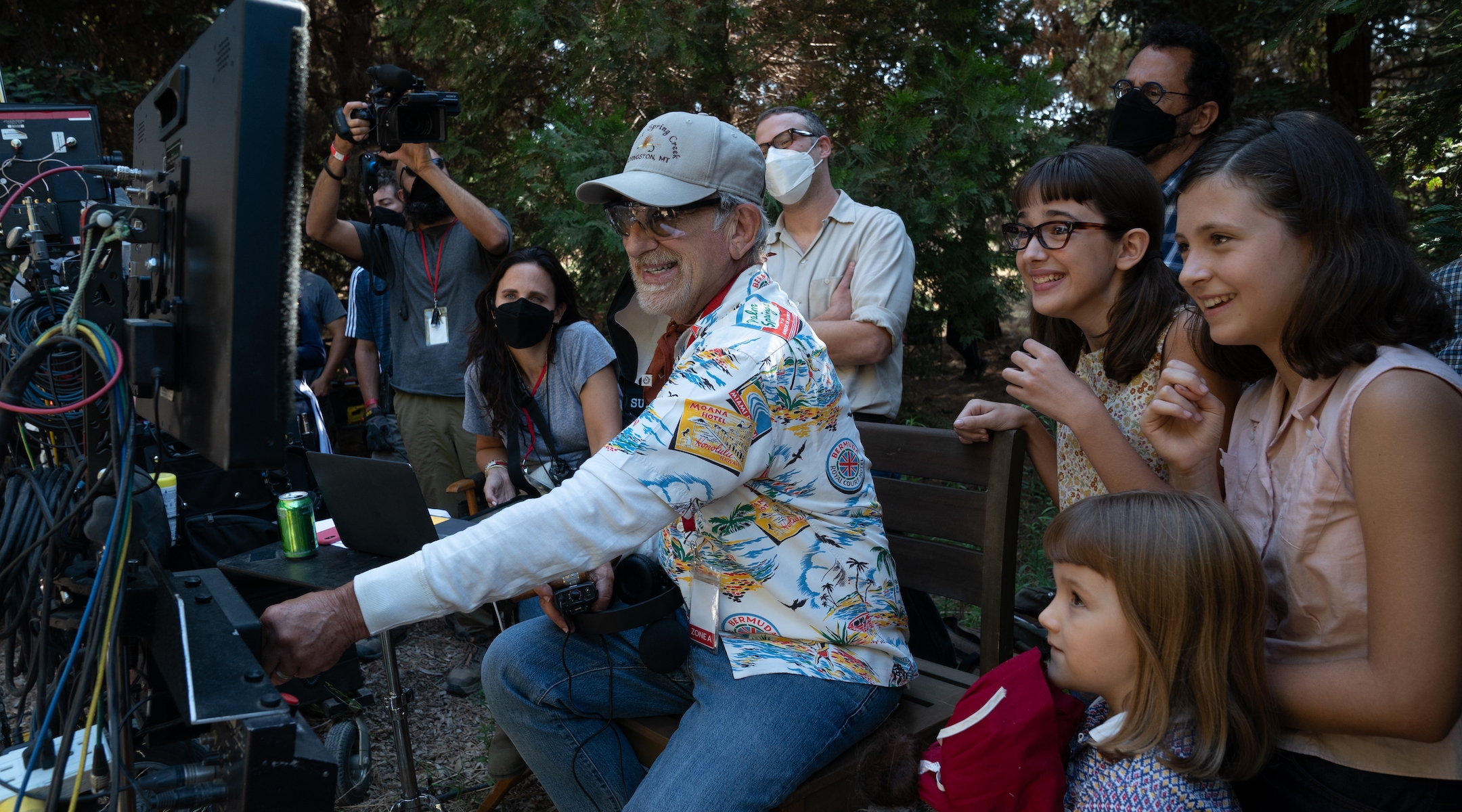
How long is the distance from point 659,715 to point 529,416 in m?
1.56

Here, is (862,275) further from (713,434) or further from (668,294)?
(713,434)

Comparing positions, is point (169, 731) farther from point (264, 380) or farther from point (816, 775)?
point (816, 775)

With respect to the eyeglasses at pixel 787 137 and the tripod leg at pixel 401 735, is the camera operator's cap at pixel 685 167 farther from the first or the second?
the eyeglasses at pixel 787 137

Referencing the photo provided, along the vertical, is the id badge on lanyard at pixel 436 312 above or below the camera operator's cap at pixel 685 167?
below

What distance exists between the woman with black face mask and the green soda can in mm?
895

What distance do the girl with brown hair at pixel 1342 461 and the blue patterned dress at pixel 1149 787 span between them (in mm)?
144

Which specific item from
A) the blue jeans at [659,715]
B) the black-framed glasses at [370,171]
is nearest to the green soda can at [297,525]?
the blue jeans at [659,715]

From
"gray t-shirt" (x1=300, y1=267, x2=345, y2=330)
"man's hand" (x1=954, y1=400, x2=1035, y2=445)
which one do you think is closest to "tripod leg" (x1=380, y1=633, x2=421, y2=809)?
"man's hand" (x1=954, y1=400, x2=1035, y2=445)

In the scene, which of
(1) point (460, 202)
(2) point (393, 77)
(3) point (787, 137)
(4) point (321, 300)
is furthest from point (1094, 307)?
(4) point (321, 300)

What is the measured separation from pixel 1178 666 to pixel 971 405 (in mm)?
816

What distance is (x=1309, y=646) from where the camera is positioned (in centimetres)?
133

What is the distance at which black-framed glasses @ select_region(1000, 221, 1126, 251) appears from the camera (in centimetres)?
190

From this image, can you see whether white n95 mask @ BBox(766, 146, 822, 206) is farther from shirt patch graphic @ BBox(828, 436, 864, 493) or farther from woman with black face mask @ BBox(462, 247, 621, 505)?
shirt patch graphic @ BBox(828, 436, 864, 493)

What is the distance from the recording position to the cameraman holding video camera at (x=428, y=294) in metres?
3.93
